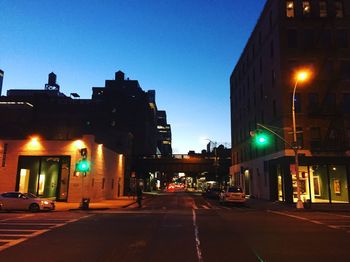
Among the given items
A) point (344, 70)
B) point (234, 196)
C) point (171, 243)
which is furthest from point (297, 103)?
point (171, 243)

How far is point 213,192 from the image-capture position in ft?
176

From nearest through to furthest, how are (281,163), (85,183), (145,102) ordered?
1. (85,183)
2. (281,163)
3. (145,102)

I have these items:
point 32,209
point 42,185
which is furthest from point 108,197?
Answer: point 32,209

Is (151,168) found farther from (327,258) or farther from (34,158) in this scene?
(327,258)

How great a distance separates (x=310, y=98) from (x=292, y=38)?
23.2ft

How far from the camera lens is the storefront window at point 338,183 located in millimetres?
36403

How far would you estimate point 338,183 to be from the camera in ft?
122

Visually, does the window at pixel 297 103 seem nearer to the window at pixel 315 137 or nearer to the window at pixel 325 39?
the window at pixel 315 137

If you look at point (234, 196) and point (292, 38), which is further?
point (292, 38)

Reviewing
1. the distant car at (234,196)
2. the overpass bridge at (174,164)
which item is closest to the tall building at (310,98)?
the distant car at (234,196)

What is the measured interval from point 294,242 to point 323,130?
91.1ft

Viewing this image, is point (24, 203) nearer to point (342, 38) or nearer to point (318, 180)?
point (318, 180)

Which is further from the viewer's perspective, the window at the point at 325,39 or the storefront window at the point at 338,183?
the window at the point at 325,39

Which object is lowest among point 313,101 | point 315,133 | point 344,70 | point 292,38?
point 315,133
